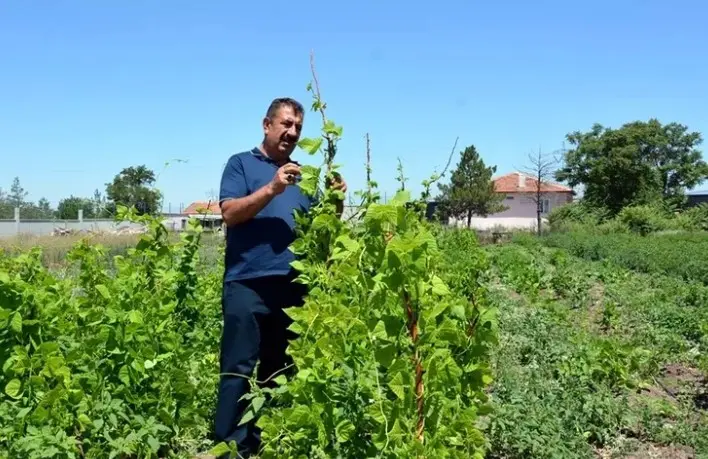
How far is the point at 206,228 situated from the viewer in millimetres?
5234

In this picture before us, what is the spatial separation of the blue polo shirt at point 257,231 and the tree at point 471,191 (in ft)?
149

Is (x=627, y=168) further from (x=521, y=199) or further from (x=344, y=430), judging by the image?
(x=344, y=430)

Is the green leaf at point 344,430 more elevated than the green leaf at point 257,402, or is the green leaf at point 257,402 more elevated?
the green leaf at point 257,402

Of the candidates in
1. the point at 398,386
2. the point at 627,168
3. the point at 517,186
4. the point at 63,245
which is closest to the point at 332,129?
the point at 398,386

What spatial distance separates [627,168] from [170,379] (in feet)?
153

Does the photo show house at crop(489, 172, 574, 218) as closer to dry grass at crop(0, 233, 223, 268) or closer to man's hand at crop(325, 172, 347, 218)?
dry grass at crop(0, 233, 223, 268)

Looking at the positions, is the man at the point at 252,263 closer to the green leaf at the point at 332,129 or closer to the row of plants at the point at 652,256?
the green leaf at the point at 332,129

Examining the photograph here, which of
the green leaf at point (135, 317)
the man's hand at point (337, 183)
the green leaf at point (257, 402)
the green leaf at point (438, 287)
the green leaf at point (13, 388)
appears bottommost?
the green leaf at point (13, 388)

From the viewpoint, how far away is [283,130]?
336 centimetres

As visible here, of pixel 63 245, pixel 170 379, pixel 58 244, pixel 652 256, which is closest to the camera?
pixel 170 379

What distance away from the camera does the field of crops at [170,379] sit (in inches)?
115

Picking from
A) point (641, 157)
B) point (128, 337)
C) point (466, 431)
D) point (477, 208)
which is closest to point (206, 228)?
point (128, 337)

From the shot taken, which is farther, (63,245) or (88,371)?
(63,245)

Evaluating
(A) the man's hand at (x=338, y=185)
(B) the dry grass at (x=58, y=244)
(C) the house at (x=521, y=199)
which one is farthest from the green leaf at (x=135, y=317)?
(C) the house at (x=521, y=199)
